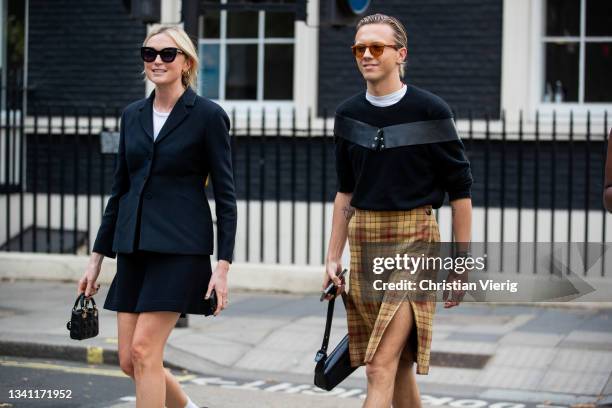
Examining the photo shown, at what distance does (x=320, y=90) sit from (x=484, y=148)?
187cm

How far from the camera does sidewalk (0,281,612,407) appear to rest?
24.6 feet

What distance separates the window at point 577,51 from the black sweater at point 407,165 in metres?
7.66

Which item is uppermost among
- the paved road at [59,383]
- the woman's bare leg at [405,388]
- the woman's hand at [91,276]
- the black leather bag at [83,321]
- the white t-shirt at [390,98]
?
the white t-shirt at [390,98]

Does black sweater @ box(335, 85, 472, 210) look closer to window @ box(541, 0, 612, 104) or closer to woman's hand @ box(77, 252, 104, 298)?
woman's hand @ box(77, 252, 104, 298)

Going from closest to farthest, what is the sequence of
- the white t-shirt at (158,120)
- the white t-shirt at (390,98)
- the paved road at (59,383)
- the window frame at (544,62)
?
the white t-shirt at (390,98)
the white t-shirt at (158,120)
the paved road at (59,383)
the window frame at (544,62)

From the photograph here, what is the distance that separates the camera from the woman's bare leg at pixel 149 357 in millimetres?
4977

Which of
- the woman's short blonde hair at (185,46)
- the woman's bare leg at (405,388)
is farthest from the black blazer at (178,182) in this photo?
the woman's bare leg at (405,388)

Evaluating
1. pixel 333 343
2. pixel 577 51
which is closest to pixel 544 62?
pixel 577 51

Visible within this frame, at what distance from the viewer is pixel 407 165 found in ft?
15.9

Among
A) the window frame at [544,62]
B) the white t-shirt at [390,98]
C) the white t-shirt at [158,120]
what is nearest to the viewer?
the white t-shirt at [390,98]

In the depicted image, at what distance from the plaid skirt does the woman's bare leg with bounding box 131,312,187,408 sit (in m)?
0.78

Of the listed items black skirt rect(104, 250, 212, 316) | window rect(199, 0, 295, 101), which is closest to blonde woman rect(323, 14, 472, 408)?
black skirt rect(104, 250, 212, 316)

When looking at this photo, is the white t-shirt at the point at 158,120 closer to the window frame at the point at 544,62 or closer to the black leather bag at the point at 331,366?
the black leather bag at the point at 331,366

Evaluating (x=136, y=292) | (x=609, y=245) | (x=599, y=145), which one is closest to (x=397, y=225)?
(x=136, y=292)
